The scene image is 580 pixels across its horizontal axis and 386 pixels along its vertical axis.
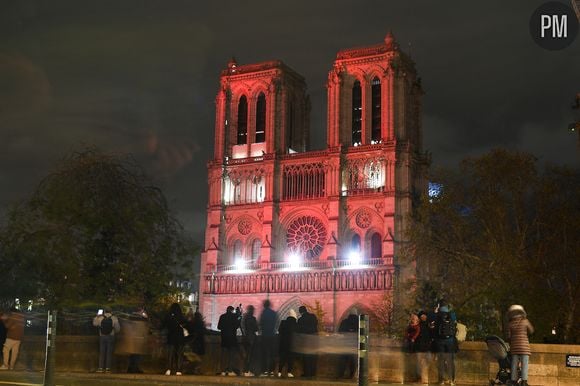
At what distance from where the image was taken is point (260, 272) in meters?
67.9

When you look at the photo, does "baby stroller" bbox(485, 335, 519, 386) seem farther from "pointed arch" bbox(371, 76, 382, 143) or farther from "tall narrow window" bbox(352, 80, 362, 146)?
"tall narrow window" bbox(352, 80, 362, 146)

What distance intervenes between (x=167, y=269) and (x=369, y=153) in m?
43.0

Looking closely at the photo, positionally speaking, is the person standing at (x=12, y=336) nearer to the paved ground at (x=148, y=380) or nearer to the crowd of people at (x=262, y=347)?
the paved ground at (x=148, y=380)

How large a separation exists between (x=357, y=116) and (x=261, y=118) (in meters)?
8.14

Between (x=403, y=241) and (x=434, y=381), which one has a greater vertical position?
(x=403, y=241)

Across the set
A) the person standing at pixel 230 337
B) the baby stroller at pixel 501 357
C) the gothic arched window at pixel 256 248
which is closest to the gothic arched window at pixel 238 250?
the gothic arched window at pixel 256 248

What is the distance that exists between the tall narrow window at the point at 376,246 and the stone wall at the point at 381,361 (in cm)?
4531

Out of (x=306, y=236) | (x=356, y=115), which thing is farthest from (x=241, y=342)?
(x=356, y=115)

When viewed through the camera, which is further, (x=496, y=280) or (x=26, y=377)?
(x=496, y=280)

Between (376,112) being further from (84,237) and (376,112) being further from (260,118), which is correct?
(84,237)

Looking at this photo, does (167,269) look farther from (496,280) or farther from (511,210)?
(511,210)

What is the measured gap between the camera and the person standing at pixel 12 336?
19.1 meters

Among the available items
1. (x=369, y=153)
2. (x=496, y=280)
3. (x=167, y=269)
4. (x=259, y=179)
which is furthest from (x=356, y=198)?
(x=167, y=269)

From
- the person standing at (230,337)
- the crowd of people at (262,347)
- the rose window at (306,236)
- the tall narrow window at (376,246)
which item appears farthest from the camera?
the rose window at (306,236)
